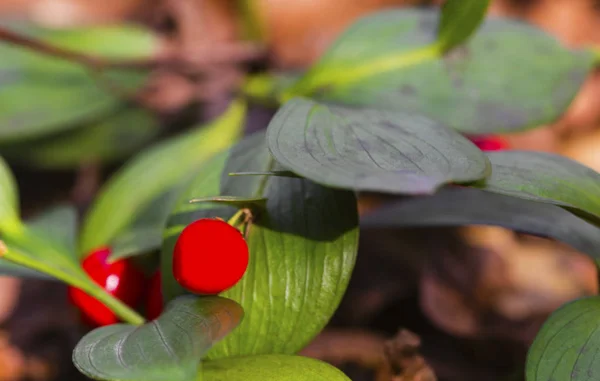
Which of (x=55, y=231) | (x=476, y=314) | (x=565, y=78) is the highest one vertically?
(x=565, y=78)

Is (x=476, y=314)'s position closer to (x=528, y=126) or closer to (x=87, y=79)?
(x=528, y=126)

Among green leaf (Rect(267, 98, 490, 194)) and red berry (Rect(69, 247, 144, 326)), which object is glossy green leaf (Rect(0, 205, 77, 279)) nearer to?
red berry (Rect(69, 247, 144, 326))

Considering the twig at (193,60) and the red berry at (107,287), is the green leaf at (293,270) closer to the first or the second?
the red berry at (107,287)

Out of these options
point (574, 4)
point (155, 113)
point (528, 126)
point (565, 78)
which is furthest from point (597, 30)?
point (155, 113)

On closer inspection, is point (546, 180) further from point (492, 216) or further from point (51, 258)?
point (51, 258)

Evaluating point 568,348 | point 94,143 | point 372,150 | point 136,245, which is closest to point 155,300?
point 136,245

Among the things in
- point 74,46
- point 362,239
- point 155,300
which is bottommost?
point 362,239
